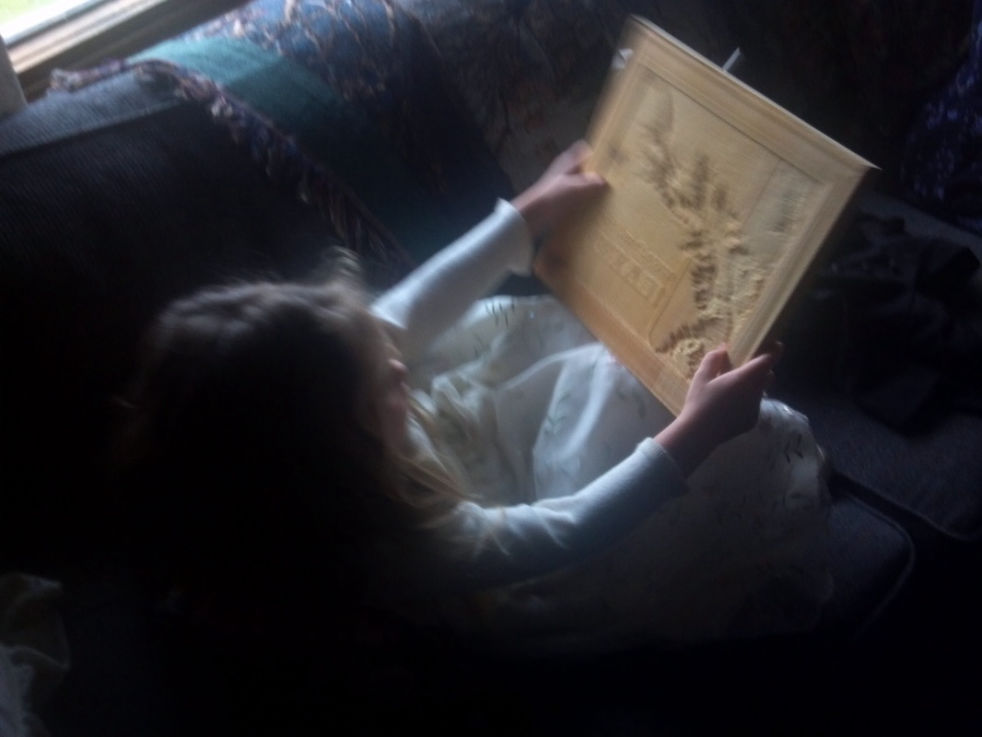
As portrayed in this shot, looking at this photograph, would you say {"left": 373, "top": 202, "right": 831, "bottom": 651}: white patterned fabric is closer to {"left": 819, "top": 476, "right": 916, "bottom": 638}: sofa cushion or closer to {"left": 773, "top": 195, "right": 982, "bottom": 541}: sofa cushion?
{"left": 819, "top": 476, "right": 916, "bottom": 638}: sofa cushion

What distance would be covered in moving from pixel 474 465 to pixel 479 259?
25 centimetres

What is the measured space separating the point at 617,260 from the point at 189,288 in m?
0.47

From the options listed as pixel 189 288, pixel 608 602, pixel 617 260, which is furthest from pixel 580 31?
pixel 608 602

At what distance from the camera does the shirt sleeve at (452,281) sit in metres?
1.10

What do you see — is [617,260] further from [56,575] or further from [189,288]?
[56,575]

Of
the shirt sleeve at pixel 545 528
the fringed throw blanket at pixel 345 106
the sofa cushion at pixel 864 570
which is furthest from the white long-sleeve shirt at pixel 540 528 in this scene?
the sofa cushion at pixel 864 570

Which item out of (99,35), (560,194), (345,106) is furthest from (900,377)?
(99,35)

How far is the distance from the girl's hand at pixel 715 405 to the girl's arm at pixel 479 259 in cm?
28

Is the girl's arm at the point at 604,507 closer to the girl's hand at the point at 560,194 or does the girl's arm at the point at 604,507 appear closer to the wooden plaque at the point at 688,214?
the wooden plaque at the point at 688,214

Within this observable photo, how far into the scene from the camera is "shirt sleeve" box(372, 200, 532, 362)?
3.60ft

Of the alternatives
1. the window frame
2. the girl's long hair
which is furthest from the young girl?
the window frame

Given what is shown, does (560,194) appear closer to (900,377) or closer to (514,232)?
(514,232)

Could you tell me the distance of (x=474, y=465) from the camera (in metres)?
1.10

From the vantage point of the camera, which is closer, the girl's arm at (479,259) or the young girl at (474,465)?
the young girl at (474,465)
